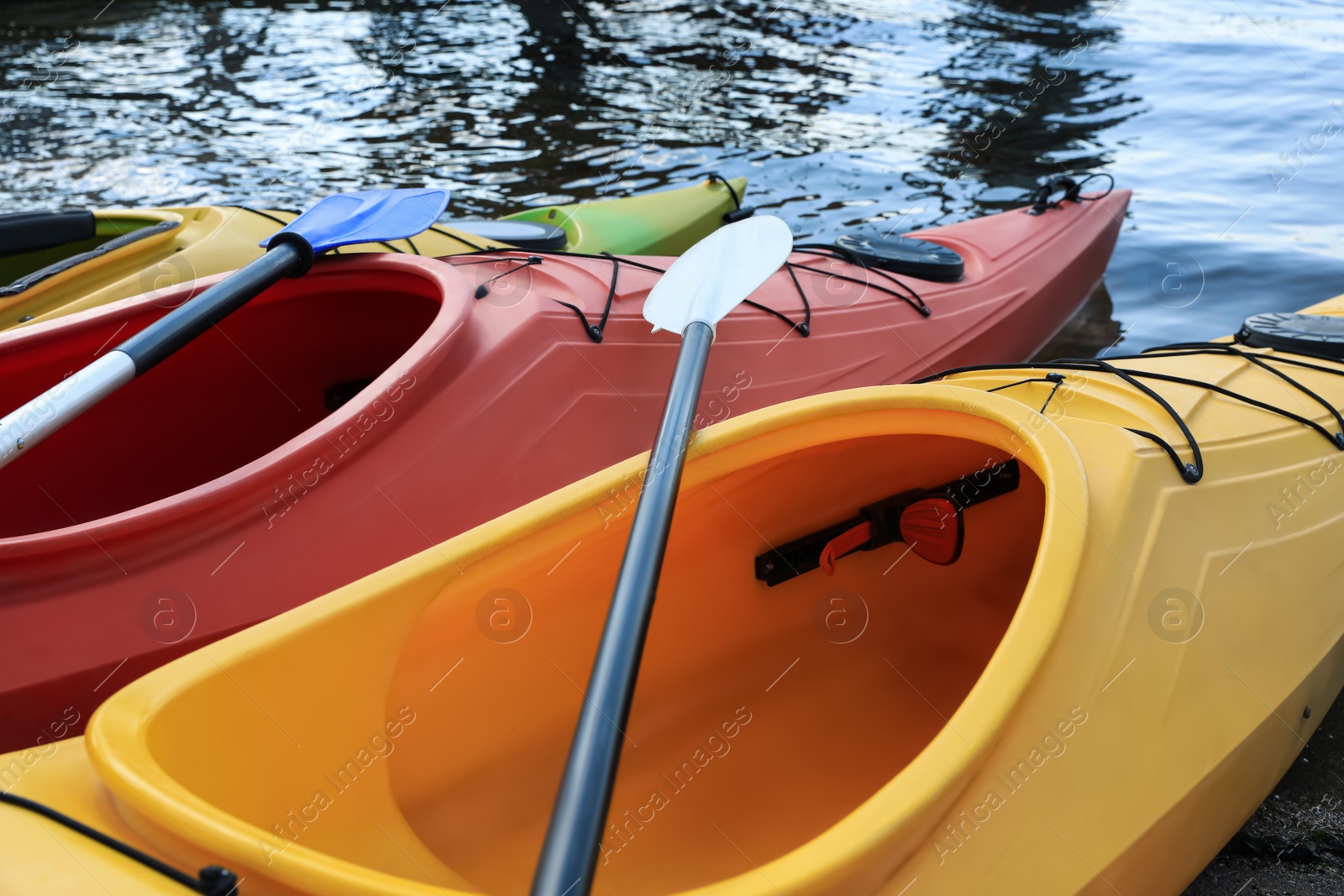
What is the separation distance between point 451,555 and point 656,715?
0.62 m

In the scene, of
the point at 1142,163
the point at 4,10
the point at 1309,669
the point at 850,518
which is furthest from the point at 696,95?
the point at 4,10

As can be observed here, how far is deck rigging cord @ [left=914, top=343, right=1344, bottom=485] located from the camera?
1.47 meters

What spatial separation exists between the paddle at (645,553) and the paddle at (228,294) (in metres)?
0.72

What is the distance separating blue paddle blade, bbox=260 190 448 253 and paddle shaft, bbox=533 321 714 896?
0.98 meters

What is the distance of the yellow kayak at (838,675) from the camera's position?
0.99m

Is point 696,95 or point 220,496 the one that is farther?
point 696,95

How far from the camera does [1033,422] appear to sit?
138 cm

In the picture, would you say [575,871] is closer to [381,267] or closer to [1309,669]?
[1309,669]
